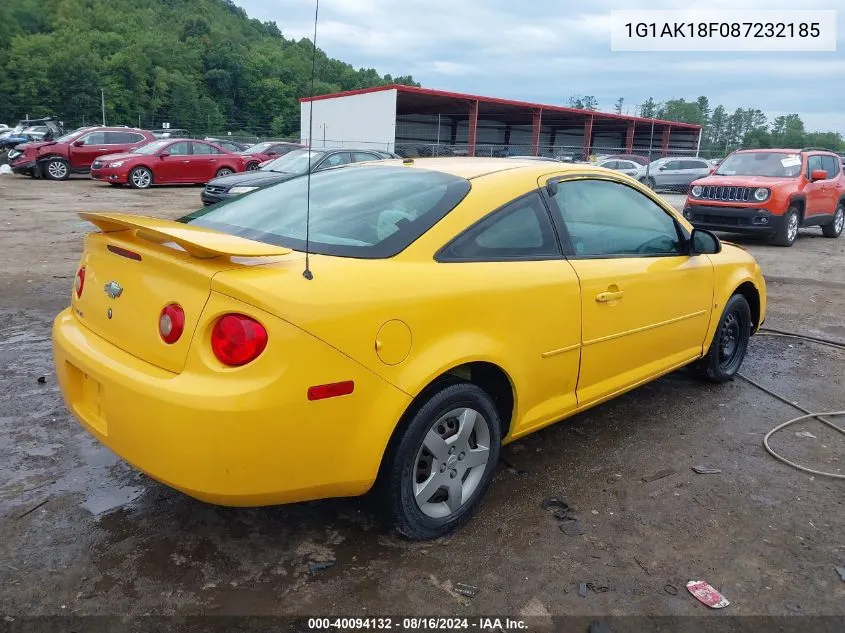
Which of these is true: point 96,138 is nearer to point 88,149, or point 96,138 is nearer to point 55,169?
point 88,149

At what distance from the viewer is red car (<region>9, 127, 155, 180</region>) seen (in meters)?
21.2

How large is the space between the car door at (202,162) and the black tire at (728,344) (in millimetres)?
17992

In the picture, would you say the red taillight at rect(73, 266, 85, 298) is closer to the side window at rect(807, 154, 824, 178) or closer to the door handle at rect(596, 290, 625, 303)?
the door handle at rect(596, 290, 625, 303)

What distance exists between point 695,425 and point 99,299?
3.32m

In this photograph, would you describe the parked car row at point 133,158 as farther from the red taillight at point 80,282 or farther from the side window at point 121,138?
the red taillight at point 80,282

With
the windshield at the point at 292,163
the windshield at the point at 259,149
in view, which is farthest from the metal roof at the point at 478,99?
the windshield at the point at 292,163

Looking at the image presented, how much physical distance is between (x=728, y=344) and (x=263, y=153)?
19724mm

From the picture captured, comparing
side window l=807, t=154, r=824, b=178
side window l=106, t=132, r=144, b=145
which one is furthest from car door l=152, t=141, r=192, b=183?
side window l=807, t=154, r=824, b=178

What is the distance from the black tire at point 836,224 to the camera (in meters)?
13.9

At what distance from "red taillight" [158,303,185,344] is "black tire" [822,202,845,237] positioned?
14.7m

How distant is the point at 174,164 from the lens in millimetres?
19594

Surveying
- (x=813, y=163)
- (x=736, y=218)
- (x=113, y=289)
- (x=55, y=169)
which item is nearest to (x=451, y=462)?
(x=113, y=289)

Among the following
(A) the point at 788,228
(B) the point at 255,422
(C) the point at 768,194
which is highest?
(C) the point at 768,194

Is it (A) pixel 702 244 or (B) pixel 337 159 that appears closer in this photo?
(A) pixel 702 244
